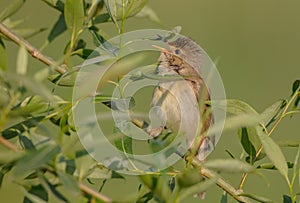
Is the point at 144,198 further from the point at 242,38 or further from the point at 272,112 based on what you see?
the point at 242,38

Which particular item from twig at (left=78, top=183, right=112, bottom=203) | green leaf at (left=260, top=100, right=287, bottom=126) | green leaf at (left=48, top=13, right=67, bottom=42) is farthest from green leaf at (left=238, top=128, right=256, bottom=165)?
twig at (left=78, top=183, right=112, bottom=203)

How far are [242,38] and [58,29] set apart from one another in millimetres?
4704

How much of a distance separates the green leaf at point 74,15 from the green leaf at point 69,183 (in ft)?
1.17

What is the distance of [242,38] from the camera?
600cm

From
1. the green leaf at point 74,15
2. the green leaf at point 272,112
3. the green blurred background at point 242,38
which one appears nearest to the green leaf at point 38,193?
the green leaf at point 74,15

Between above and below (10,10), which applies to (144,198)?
below

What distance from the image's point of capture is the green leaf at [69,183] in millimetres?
805

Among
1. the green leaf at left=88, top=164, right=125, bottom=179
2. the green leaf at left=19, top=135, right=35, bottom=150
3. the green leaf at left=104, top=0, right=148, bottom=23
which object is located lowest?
the green leaf at left=88, top=164, right=125, bottom=179

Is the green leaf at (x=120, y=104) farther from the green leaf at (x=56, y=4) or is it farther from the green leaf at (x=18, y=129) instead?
the green leaf at (x=56, y=4)

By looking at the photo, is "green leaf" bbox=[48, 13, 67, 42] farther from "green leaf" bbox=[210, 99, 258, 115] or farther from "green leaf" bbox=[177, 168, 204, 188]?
"green leaf" bbox=[177, 168, 204, 188]

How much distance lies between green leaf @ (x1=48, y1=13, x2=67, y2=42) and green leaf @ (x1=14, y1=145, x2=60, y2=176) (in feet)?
1.94

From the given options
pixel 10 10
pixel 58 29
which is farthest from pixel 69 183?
pixel 58 29

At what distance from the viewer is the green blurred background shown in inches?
195

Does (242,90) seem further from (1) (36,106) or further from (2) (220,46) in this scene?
(1) (36,106)
